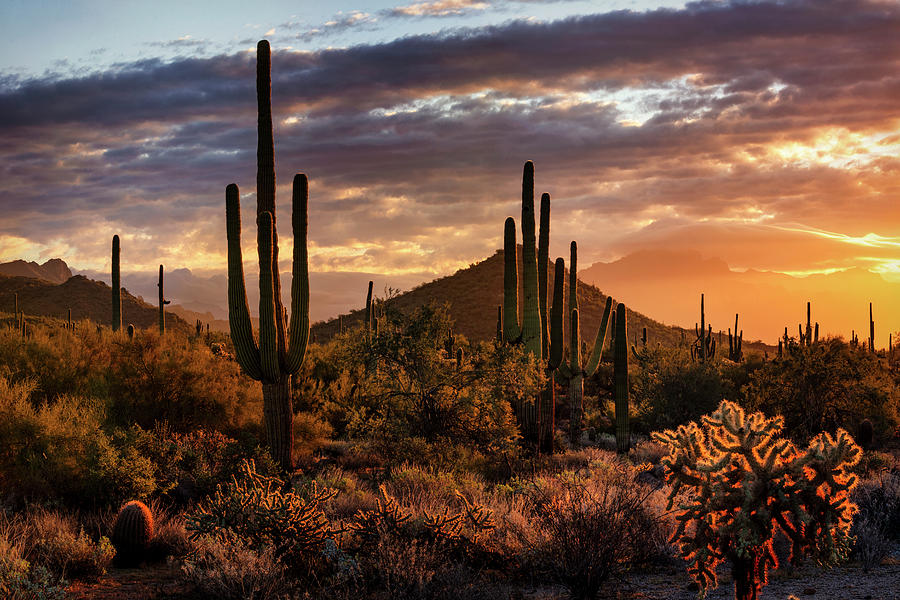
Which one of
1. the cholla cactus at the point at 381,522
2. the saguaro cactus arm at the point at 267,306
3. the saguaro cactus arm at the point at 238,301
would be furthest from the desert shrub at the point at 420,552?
the saguaro cactus arm at the point at 238,301

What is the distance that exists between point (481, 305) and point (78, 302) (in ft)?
168

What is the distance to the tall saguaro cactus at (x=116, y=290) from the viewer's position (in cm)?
3297

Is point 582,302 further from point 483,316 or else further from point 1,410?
point 1,410

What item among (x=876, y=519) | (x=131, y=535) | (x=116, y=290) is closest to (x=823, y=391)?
(x=876, y=519)

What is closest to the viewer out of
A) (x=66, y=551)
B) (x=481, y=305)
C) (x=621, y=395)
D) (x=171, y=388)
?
A: (x=66, y=551)

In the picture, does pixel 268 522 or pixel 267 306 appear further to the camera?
pixel 267 306

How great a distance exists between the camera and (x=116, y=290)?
112 ft

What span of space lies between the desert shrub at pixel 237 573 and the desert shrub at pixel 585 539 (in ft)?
11.6

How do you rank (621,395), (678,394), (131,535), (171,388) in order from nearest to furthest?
(131,535), (171,388), (621,395), (678,394)

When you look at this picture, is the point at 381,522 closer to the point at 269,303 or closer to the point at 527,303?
the point at 269,303

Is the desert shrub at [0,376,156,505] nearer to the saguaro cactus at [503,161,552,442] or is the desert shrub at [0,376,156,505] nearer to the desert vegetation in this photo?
the desert vegetation

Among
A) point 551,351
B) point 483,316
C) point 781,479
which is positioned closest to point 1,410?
point 781,479

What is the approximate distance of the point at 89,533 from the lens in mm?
12070

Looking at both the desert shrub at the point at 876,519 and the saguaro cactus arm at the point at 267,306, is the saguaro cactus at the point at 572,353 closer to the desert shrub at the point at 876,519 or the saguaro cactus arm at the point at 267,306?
the saguaro cactus arm at the point at 267,306
